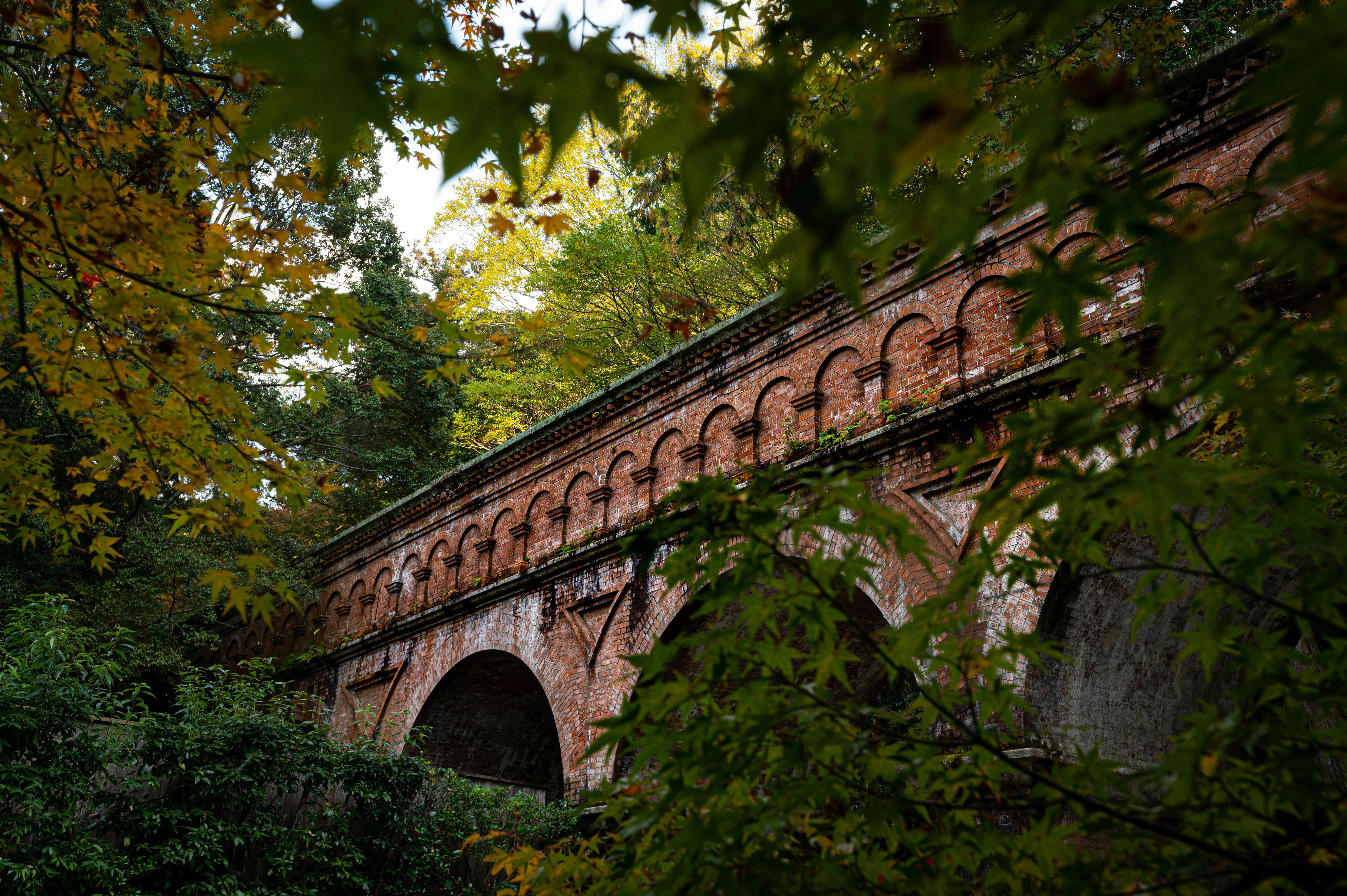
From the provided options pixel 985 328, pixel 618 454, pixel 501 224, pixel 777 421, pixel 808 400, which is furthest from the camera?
pixel 618 454

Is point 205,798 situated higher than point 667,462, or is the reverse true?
point 667,462

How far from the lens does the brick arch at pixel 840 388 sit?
25.7ft

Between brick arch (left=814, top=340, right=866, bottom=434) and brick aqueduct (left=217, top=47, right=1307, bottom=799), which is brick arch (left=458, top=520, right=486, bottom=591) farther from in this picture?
brick arch (left=814, top=340, right=866, bottom=434)

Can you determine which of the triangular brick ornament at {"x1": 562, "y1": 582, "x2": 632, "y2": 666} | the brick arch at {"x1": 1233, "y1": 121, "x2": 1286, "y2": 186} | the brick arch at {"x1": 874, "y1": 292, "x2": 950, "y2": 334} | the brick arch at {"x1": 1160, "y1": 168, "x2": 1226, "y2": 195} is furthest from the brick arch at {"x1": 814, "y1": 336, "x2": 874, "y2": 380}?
the triangular brick ornament at {"x1": 562, "y1": 582, "x2": 632, "y2": 666}

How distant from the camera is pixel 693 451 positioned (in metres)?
9.23

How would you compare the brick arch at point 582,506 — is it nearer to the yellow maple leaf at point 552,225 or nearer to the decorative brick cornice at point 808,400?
the decorative brick cornice at point 808,400

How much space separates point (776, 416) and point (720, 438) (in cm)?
78

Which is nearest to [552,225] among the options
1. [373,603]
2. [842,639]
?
[842,639]

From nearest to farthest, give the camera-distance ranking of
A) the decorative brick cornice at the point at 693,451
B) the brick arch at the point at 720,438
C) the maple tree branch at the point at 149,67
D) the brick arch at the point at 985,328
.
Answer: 1. the maple tree branch at the point at 149,67
2. the brick arch at the point at 985,328
3. the brick arch at the point at 720,438
4. the decorative brick cornice at the point at 693,451

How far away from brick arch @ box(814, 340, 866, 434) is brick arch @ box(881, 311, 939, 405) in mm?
249

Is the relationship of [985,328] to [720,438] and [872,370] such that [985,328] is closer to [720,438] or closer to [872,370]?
[872,370]

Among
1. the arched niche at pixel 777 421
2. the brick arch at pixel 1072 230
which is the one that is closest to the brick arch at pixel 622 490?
the arched niche at pixel 777 421

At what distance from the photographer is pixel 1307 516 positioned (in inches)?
64.8

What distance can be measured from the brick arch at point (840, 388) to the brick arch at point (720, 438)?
102 cm
